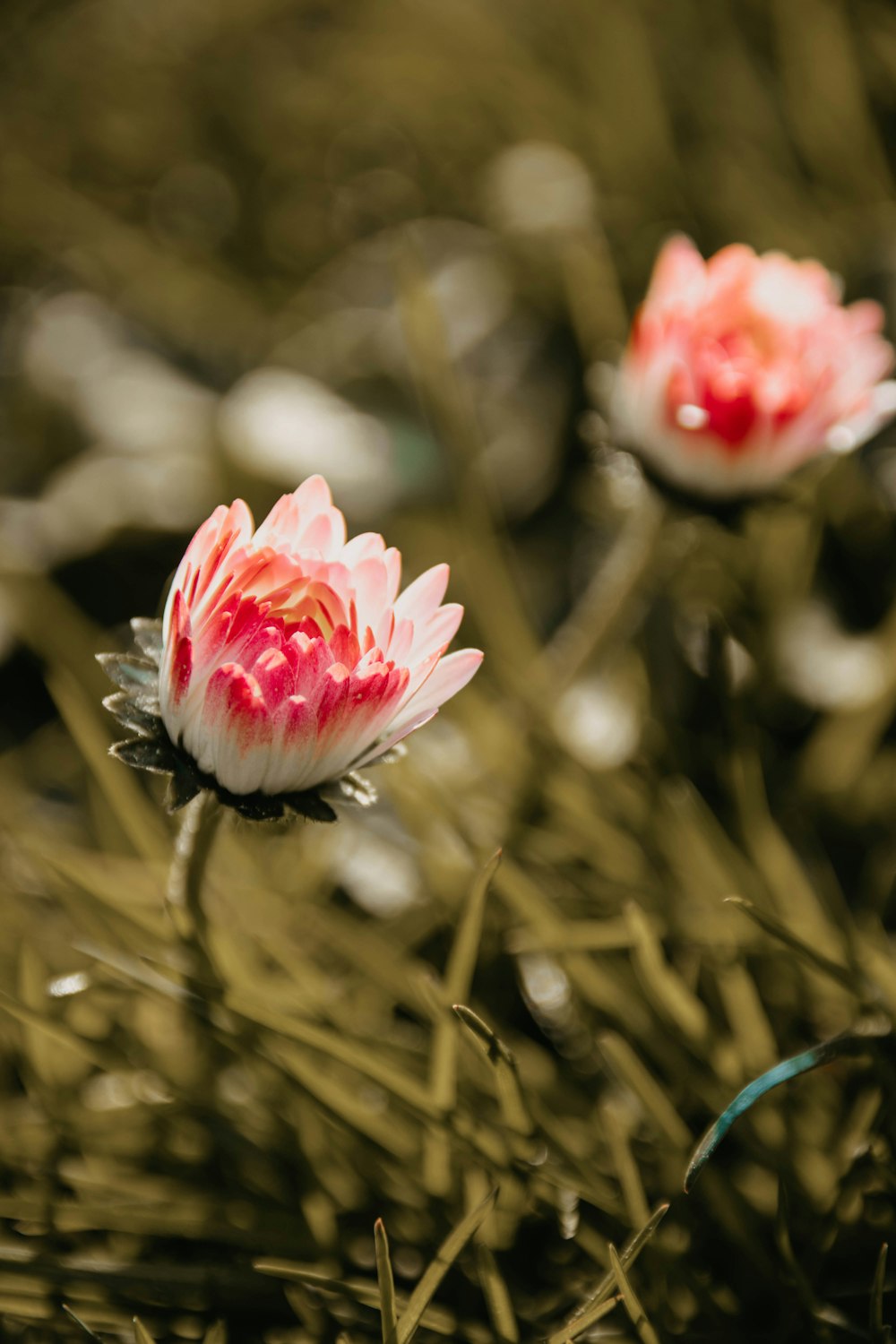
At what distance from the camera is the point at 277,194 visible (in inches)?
47.5

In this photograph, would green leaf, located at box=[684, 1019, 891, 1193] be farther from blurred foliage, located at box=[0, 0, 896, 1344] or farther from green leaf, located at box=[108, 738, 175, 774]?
green leaf, located at box=[108, 738, 175, 774]

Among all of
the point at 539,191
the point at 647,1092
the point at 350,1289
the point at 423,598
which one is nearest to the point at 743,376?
the point at 423,598

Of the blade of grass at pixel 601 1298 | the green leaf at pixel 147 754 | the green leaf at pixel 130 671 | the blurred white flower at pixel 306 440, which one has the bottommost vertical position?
the blade of grass at pixel 601 1298

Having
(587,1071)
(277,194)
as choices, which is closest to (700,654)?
(587,1071)

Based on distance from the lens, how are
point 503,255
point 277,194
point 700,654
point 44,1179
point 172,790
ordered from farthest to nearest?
point 277,194 → point 503,255 → point 700,654 → point 44,1179 → point 172,790

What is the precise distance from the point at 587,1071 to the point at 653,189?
787 mm

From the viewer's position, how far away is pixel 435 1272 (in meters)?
0.41

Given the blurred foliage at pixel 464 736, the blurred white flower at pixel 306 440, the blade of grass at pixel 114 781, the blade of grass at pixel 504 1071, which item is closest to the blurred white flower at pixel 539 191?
the blurred foliage at pixel 464 736

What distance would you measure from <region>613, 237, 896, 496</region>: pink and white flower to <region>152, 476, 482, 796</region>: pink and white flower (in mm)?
206

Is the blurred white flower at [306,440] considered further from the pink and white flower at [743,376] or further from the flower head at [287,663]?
the flower head at [287,663]

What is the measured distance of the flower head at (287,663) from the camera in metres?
0.39

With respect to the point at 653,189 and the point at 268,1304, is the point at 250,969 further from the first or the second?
the point at 653,189

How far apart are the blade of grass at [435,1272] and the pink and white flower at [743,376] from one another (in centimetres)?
35

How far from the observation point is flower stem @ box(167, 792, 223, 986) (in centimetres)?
43
